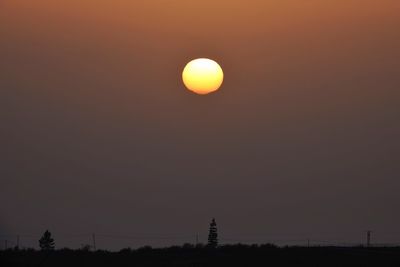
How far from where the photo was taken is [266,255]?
235 feet

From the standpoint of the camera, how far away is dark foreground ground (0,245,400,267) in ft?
222

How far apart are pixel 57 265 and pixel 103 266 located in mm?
3055

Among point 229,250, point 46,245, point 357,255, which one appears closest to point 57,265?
point 229,250

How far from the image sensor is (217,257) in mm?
71188

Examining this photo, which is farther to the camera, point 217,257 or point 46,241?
point 46,241

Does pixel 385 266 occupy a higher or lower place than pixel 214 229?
lower

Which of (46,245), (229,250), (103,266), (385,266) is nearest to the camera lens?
(385,266)

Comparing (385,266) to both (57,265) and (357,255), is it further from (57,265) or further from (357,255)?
(57,265)

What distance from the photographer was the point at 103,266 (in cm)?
6881

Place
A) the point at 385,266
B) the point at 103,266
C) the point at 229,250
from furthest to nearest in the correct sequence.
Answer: the point at 229,250 < the point at 103,266 < the point at 385,266

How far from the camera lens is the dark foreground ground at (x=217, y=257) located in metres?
67.6

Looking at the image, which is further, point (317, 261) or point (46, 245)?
point (46, 245)

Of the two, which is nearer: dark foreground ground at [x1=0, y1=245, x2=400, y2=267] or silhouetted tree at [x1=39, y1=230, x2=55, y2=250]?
dark foreground ground at [x1=0, y1=245, x2=400, y2=267]

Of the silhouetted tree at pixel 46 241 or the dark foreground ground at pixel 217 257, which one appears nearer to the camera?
the dark foreground ground at pixel 217 257
